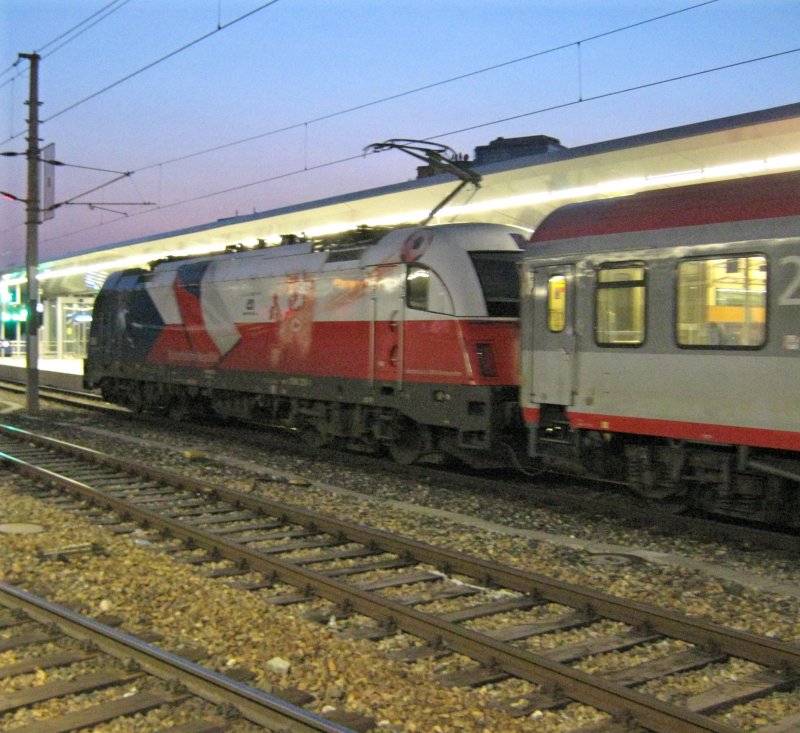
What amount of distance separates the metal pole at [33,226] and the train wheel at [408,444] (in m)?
10.4

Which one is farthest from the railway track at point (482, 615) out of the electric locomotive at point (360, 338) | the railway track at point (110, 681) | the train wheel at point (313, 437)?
the train wheel at point (313, 437)

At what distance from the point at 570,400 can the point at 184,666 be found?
5.73 m

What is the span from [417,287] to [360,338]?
145cm

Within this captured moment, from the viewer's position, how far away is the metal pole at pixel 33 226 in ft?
64.5

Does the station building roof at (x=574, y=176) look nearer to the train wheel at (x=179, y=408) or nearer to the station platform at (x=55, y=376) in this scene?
the train wheel at (x=179, y=408)

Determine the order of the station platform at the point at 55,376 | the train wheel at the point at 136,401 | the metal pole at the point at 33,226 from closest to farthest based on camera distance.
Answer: the metal pole at the point at 33,226 < the train wheel at the point at 136,401 < the station platform at the point at 55,376

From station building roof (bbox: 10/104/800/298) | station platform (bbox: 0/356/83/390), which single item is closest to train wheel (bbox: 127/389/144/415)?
station building roof (bbox: 10/104/800/298)

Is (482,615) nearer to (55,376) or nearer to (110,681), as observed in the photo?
(110,681)

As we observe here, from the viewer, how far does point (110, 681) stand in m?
4.84

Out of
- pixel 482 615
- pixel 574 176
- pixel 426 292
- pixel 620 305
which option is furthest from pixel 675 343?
pixel 574 176

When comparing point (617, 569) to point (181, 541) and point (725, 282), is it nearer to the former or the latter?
point (725, 282)

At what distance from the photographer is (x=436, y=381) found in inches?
453

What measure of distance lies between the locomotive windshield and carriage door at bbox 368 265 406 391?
1189 millimetres

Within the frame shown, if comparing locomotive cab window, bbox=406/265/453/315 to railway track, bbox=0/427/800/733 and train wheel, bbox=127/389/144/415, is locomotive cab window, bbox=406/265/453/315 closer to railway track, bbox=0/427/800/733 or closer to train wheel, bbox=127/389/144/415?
railway track, bbox=0/427/800/733
